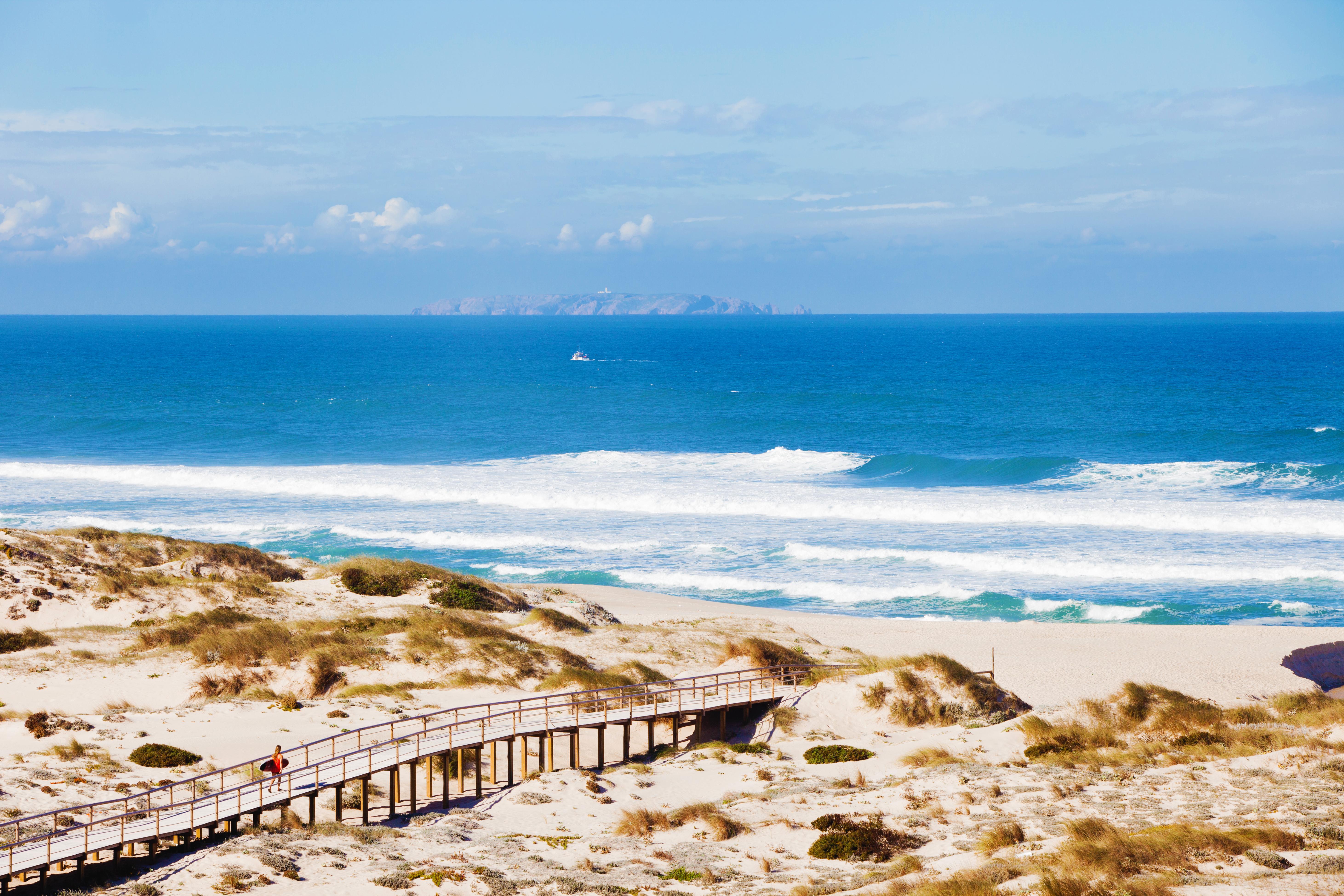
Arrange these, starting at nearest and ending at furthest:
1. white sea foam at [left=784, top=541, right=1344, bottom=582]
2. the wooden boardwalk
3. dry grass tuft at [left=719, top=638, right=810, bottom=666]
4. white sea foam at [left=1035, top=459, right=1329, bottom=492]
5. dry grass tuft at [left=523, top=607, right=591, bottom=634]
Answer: the wooden boardwalk < dry grass tuft at [left=719, top=638, right=810, bottom=666] < dry grass tuft at [left=523, top=607, right=591, bottom=634] < white sea foam at [left=784, top=541, right=1344, bottom=582] < white sea foam at [left=1035, top=459, right=1329, bottom=492]

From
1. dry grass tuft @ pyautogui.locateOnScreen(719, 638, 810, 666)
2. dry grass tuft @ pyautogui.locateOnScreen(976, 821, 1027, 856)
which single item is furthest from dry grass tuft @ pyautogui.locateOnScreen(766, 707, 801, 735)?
dry grass tuft @ pyautogui.locateOnScreen(976, 821, 1027, 856)

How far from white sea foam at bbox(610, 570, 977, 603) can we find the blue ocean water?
0.45ft

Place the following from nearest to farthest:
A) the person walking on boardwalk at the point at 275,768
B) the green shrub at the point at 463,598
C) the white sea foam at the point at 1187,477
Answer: the person walking on boardwalk at the point at 275,768
the green shrub at the point at 463,598
the white sea foam at the point at 1187,477

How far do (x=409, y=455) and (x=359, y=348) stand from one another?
12507 cm

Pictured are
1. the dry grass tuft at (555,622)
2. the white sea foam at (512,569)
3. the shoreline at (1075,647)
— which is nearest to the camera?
the shoreline at (1075,647)

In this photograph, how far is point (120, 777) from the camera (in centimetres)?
1820

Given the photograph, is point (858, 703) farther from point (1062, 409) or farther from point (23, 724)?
point (1062, 409)

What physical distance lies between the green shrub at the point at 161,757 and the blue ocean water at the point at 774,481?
71.2 ft

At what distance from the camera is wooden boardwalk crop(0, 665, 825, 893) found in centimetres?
1507

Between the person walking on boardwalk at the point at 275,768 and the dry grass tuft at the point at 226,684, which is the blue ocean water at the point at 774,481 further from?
the person walking on boardwalk at the point at 275,768

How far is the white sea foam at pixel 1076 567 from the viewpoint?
38469 mm

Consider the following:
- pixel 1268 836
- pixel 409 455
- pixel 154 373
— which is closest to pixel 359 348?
pixel 154 373

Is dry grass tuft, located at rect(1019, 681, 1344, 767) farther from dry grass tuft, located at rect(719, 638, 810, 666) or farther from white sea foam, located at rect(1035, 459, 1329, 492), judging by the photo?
white sea foam, located at rect(1035, 459, 1329, 492)

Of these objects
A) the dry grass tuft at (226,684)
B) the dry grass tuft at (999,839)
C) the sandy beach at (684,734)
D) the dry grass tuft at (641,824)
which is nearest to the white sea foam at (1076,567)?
the sandy beach at (684,734)
